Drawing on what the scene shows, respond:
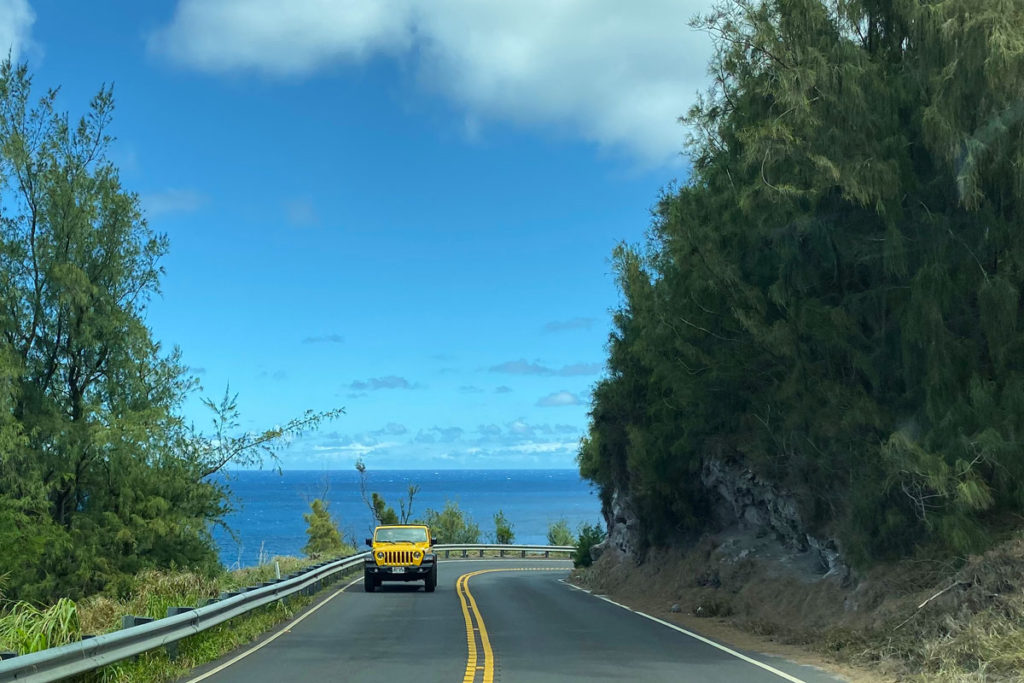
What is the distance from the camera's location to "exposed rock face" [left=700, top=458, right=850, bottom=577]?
19338 mm

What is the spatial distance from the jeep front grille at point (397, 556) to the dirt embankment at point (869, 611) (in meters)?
7.80

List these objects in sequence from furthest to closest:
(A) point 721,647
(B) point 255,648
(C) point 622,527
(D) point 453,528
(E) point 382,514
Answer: (D) point 453,528, (E) point 382,514, (C) point 622,527, (A) point 721,647, (B) point 255,648

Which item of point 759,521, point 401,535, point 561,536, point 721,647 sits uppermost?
point 759,521

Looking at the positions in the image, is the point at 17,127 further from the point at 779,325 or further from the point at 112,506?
the point at 779,325

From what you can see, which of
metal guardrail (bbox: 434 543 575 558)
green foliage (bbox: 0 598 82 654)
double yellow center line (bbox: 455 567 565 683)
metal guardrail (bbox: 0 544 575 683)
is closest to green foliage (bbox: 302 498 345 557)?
metal guardrail (bbox: 434 543 575 558)

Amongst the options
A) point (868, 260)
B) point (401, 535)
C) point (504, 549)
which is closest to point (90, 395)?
point (401, 535)

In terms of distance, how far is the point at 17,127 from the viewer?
1184 inches

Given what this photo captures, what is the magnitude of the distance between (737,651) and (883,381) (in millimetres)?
5496

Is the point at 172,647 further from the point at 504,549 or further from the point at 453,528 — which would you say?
the point at 453,528

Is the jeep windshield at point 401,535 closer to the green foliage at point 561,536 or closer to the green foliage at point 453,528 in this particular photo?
the green foliage at point 453,528

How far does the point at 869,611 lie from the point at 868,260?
5.94 meters

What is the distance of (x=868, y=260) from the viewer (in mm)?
15922

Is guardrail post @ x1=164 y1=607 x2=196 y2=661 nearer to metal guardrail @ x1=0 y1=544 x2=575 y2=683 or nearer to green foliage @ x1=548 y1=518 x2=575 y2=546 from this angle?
metal guardrail @ x1=0 y1=544 x2=575 y2=683

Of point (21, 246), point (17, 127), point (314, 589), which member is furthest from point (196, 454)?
point (17, 127)
